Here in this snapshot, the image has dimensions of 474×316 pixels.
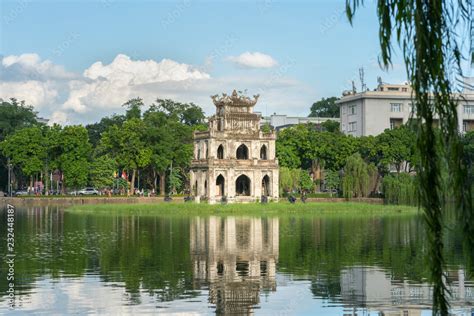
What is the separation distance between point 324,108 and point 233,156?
288 ft

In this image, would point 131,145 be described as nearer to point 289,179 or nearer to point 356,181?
point 289,179

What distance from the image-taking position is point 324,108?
170 metres

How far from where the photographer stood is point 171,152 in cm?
9994

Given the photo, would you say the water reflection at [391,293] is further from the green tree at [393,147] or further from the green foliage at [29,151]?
the green foliage at [29,151]

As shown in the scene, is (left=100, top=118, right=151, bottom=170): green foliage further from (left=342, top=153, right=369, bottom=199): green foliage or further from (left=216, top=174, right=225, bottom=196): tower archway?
(left=342, top=153, right=369, bottom=199): green foliage

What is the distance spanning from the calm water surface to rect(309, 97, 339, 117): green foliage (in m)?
115

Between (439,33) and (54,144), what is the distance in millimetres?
91443

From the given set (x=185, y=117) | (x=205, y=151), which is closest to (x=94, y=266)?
(x=205, y=151)

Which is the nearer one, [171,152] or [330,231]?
[330,231]

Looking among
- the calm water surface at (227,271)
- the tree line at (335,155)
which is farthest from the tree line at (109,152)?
the calm water surface at (227,271)

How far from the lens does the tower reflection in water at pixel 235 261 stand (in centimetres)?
2394

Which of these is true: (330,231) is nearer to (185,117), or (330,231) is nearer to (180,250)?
(180,250)

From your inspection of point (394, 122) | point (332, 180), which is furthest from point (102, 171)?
point (394, 122)

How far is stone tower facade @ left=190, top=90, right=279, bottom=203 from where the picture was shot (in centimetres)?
8381
